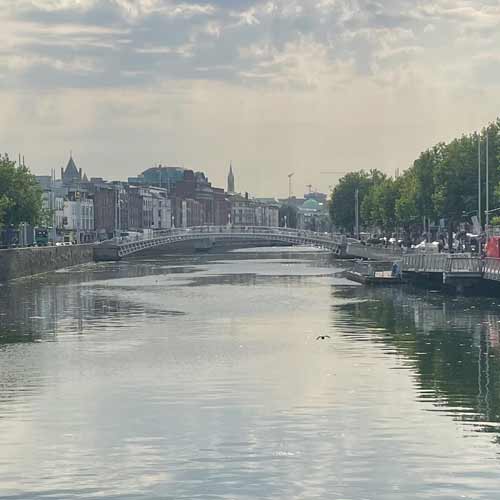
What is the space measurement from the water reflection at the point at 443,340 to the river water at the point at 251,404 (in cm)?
11

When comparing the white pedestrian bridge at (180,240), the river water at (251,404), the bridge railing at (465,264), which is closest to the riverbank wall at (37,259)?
the white pedestrian bridge at (180,240)

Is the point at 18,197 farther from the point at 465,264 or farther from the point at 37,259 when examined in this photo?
the point at 465,264

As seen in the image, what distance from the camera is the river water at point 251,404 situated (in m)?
28.0

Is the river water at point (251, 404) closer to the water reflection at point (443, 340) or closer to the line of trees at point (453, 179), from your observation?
the water reflection at point (443, 340)

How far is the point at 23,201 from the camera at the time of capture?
126m

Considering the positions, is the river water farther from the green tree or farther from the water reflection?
the green tree

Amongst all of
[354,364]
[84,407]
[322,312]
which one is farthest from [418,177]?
[84,407]

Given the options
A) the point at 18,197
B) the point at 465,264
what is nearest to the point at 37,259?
the point at 18,197

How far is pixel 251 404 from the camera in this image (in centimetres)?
3797

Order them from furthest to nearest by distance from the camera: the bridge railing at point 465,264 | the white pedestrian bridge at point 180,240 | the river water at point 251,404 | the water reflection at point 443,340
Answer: the white pedestrian bridge at point 180,240 → the bridge railing at point 465,264 → the water reflection at point 443,340 → the river water at point 251,404

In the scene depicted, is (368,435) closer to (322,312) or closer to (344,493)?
(344,493)

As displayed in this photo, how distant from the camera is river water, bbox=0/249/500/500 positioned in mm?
28047

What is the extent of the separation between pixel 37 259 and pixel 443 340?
78.1 metres

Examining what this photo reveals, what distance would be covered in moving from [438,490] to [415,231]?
6802 inches
